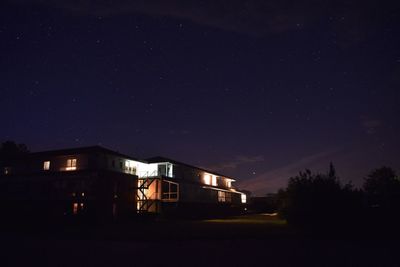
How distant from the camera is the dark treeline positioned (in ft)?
73.2

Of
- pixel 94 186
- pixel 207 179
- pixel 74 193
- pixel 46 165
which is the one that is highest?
pixel 46 165

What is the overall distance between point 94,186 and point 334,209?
74.7 feet

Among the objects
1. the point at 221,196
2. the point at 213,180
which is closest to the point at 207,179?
the point at 213,180

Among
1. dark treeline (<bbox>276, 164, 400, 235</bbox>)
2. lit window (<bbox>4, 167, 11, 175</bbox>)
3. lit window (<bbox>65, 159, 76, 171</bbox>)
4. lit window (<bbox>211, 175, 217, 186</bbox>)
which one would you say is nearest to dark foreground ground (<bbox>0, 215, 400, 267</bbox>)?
dark treeline (<bbox>276, 164, 400, 235</bbox>)

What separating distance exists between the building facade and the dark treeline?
1720 cm

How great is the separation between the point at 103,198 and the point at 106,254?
20922 mm

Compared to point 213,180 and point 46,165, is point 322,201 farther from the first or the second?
point 213,180

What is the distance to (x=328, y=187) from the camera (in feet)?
74.8

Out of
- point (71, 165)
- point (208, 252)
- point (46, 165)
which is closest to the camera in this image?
point (208, 252)

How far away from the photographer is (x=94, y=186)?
33.8m

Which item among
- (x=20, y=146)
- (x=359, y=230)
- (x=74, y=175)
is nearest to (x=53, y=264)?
(x=359, y=230)

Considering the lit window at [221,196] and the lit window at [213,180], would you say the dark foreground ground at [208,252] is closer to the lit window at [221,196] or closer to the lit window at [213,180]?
the lit window at [221,196]

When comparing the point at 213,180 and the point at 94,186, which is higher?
the point at 213,180

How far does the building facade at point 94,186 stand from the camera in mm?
34000
